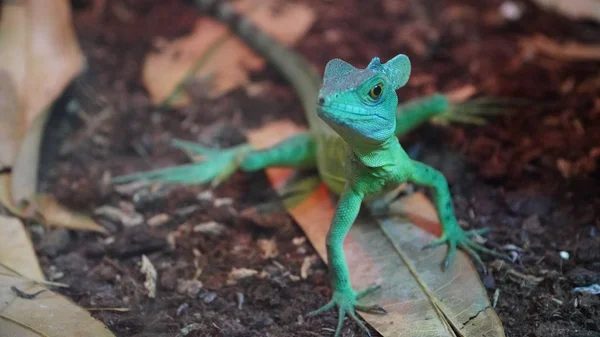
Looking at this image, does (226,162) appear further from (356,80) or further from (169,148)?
(356,80)

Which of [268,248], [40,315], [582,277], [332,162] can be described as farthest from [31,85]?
[582,277]

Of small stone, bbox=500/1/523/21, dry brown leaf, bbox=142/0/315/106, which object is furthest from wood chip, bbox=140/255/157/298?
small stone, bbox=500/1/523/21

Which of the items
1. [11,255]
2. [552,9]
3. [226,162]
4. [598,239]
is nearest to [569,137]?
[598,239]

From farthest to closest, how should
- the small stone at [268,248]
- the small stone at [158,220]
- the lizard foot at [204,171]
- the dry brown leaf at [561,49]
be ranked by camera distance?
the dry brown leaf at [561,49], the lizard foot at [204,171], the small stone at [158,220], the small stone at [268,248]

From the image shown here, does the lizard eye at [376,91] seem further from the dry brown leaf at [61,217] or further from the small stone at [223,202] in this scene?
the dry brown leaf at [61,217]

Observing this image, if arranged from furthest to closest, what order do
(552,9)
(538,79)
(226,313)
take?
1. (552,9)
2. (538,79)
3. (226,313)

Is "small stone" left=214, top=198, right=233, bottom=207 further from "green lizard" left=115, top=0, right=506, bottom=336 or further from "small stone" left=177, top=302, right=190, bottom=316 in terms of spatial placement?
"small stone" left=177, top=302, right=190, bottom=316

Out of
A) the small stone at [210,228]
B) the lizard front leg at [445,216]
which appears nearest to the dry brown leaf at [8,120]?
the small stone at [210,228]
